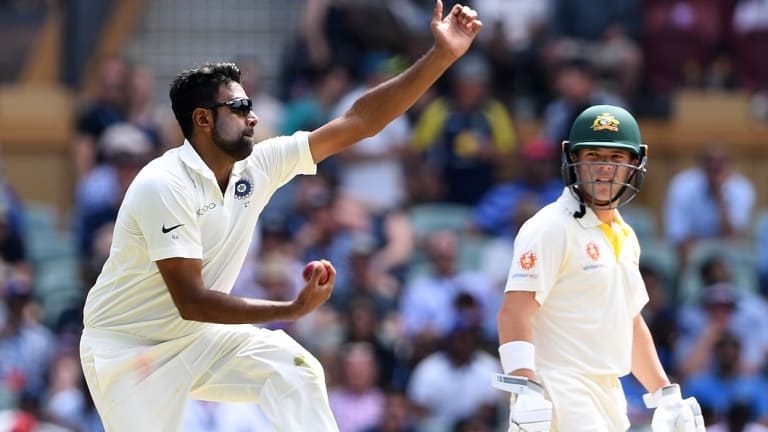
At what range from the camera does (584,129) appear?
670 centimetres

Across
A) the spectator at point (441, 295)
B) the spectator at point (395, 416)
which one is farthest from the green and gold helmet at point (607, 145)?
the spectator at point (441, 295)

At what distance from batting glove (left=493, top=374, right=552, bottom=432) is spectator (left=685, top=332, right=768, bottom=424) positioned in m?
4.96

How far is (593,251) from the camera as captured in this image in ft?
21.5

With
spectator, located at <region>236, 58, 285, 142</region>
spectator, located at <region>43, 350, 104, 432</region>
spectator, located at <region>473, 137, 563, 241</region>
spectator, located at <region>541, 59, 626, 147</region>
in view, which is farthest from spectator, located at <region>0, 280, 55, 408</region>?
spectator, located at <region>541, 59, 626, 147</region>

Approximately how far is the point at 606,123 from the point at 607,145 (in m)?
0.10

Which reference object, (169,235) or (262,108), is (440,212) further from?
(169,235)

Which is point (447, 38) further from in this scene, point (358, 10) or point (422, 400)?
point (358, 10)

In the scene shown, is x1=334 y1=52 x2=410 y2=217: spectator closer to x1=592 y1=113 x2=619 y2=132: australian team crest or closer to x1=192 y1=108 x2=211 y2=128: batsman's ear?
x1=592 y1=113 x2=619 y2=132: australian team crest

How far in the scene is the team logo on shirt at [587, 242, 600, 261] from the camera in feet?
21.5

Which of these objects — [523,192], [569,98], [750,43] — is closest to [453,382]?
[523,192]

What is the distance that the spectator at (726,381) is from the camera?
11031mm

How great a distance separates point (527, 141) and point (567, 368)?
7377 mm

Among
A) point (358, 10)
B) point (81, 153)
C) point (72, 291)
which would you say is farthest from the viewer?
point (358, 10)

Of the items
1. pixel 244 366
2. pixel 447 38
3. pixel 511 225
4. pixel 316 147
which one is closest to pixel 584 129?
pixel 447 38
